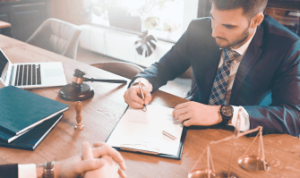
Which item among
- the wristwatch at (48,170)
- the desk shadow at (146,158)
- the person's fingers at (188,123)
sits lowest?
the desk shadow at (146,158)

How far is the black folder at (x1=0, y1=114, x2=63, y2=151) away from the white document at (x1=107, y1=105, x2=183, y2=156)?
263mm

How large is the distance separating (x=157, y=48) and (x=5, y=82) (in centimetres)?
246

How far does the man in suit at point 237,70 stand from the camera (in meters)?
1.06

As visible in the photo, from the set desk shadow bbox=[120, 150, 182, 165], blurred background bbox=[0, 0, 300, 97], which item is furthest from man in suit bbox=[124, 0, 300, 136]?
blurred background bbox=[0, 0, 300, 97]

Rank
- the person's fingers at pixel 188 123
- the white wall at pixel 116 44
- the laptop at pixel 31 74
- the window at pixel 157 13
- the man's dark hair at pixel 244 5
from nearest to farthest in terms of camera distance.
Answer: the person's fingers at pixel 188 123 → the man's dark hair at pixel 244 5 → the laptop at pixel 31 74 → the window at pixel 157 13 → the white wall at pixel 116 44

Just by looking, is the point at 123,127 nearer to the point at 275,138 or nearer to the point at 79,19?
the point at 275,138

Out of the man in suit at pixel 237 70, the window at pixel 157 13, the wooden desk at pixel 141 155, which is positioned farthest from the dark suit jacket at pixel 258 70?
the window at pixel 157 13

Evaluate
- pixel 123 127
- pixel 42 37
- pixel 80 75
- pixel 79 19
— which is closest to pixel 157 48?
pixel 42 37

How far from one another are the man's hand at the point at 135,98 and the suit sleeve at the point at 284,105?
467 millimetres

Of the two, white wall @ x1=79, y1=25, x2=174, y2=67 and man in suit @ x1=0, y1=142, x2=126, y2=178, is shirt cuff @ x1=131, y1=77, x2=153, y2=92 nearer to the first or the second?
man in suit @ x1=0, y1=142, x2=126, y2=178

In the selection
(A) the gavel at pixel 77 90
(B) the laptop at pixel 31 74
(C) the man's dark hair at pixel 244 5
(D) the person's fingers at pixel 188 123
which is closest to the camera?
(D) the person's fingers at pixel 188 123

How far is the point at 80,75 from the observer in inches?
48.6

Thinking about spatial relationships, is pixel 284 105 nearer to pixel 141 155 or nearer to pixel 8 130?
pixel 141 155

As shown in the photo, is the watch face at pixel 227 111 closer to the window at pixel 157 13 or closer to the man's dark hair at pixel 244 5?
the man's dark hair at pixel 244 5
